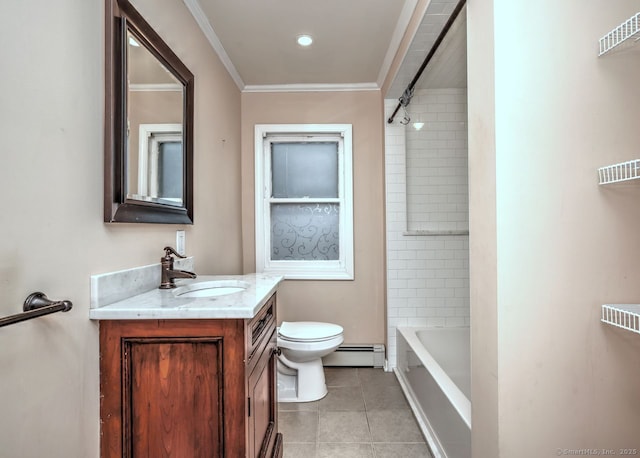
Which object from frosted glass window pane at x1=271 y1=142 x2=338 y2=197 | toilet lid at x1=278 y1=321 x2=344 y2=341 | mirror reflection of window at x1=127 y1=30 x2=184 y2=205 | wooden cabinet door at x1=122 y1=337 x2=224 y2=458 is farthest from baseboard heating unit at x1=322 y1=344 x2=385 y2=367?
wooden cabinet door at x1=122 y1=337 x2=224 y2=458

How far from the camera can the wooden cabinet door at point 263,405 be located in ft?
3.89

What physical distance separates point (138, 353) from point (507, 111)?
136 cm

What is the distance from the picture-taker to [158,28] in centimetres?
157

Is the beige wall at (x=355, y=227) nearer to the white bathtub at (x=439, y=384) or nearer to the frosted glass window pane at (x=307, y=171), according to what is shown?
the frosted glass window pane at (x=307, y=171)

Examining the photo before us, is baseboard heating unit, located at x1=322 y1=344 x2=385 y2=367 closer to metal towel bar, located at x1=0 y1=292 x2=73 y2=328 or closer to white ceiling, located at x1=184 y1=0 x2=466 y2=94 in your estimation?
white ceiling, located at x1=184 y1=0 x2=466 y2=94

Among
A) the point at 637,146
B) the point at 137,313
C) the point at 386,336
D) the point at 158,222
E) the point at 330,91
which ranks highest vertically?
the point at 330,91

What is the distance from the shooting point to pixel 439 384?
180cm

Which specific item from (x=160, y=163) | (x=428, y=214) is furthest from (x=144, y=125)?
(x=428, y=214)

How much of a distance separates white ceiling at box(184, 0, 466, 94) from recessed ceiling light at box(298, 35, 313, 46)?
4cm

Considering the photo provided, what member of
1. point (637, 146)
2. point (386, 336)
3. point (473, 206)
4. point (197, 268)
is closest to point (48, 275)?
point (197, 268)

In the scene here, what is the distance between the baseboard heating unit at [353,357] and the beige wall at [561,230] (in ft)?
6.43

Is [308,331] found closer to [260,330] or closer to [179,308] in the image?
[260,330]

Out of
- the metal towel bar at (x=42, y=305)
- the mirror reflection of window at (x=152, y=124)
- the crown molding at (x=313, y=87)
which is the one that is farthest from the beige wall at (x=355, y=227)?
the metal towel bar at (x=42, y=305)

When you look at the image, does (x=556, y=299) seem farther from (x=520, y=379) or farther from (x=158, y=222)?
(x=158, y=222)
